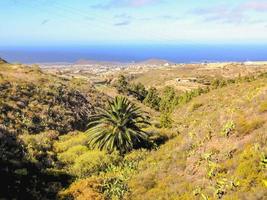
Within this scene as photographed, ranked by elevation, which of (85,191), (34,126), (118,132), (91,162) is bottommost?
(91,162)

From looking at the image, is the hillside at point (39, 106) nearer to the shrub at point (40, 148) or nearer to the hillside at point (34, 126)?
the hillside at point (34, 126)

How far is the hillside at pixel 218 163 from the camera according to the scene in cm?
1343

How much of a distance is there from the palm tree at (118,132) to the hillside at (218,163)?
3.29m

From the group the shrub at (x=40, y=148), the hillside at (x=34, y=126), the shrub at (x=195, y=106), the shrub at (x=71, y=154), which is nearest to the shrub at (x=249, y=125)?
the hillside at (x=34, y=126)

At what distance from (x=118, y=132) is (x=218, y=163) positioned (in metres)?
→ 10.1

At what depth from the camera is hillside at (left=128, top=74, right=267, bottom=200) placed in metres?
13.4

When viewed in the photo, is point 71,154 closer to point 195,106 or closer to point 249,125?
point 249,125

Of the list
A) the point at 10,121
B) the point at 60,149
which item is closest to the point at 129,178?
the point at 60,149

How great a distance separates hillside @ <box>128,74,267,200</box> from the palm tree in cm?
329

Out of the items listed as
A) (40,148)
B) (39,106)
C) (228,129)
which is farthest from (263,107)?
(39,106)

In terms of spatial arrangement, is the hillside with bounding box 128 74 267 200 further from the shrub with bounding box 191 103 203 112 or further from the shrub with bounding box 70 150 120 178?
the shrub with bounding box 191 103 203 112

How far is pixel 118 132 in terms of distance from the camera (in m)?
25.0

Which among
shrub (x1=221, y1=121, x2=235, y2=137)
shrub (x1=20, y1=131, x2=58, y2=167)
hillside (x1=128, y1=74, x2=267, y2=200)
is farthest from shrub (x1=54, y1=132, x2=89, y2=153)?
shrub (x1=221, y1=121, x2=235, y2=137)

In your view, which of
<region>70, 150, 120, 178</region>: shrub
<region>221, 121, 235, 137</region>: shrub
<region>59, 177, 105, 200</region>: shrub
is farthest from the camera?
<region>70, 150, 120, 178</region>: shrub
